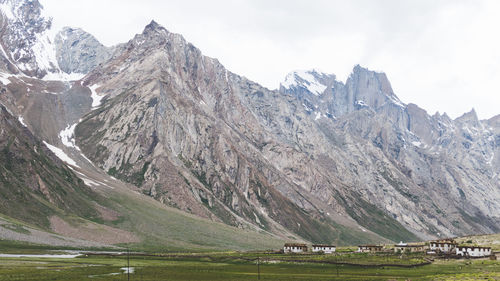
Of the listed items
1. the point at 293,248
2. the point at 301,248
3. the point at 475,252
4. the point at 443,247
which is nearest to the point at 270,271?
the point at 475,252

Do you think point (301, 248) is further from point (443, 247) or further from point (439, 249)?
point (443, 247)

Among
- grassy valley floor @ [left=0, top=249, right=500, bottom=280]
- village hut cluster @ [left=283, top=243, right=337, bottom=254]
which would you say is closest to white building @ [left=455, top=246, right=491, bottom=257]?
grassy valley floor @ [left=0, top=249, right=500, bottom=280]

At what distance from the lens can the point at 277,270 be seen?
114 metres

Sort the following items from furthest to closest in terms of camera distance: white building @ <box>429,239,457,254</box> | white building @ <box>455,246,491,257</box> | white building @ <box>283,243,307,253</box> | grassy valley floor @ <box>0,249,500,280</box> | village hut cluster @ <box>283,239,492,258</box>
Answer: white building @ <box>283,243,307,253</box> → white building @ <box>429,239,457,254</box> → village hut cluster @ <box>283,239,492,258</box> → white building @ <box>455,246,491,257</box> → grassy valley floor @ <box>0,249,500,280</box>

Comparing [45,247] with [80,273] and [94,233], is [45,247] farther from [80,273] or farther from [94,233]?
[80,273]

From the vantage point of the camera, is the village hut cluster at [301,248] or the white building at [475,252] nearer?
the white building at [475,252]

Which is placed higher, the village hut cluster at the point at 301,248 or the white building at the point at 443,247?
the white building at the point at 443,247

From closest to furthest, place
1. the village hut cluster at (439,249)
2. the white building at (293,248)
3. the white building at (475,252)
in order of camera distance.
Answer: the white building at (475,252) < the village hut cluster at (439,249) < the white building at (293,248)

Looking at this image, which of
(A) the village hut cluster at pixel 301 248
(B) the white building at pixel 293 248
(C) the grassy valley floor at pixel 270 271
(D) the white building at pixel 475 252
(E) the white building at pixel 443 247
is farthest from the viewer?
(A) the village hut cluster at pixel 301 248

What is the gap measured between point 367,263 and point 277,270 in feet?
83.6

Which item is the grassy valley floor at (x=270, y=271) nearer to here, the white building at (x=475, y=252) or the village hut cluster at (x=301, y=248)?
the white building at (x=475, y=252)

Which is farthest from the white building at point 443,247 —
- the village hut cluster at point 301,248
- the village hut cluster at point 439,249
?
the village hut cluster at point 301,248

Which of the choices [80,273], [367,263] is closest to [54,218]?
[80,273]

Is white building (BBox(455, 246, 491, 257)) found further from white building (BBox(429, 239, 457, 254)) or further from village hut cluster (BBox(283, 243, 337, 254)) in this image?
village hut cluster (BBox(283, 243, 337, 254))
